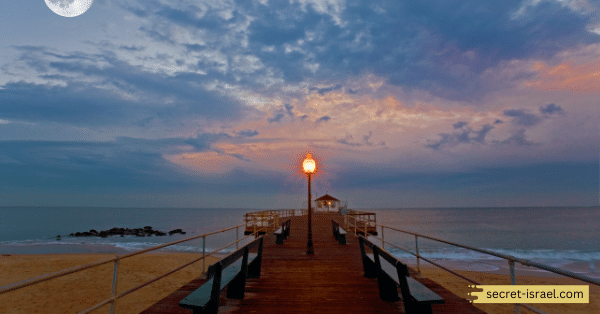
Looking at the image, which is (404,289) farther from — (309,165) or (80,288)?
(80,288)

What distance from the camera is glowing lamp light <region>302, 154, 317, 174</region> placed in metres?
11.1

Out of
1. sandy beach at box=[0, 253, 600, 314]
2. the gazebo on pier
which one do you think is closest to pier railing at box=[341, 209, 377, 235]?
sandy beach at box=[0, 253, 600, 314]

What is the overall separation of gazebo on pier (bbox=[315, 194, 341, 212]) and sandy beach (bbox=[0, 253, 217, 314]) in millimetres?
33074

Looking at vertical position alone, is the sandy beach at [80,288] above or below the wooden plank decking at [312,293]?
below

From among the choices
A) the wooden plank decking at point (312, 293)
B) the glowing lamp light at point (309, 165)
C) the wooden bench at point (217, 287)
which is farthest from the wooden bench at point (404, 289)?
the glowing lamp light at point (309, 165)

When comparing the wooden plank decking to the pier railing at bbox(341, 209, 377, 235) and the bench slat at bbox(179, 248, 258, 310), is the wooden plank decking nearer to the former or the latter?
the bench slat at bbox(179, 248, 258, 310)

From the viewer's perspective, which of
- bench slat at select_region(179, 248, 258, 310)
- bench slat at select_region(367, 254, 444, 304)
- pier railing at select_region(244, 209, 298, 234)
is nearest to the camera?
bench slat at select_region(179, 248, 258, 310)

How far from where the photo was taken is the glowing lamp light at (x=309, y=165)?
1111cm

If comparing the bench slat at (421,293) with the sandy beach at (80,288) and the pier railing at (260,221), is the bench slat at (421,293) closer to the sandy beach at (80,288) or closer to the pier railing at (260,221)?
the sandy beach at (80,288)

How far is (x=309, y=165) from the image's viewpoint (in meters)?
11.2

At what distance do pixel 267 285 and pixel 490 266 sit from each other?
82.1ft

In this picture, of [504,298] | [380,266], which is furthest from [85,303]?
[504,298]

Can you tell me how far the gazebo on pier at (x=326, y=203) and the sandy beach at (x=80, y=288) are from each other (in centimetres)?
3307

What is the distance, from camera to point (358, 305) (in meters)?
4.83
